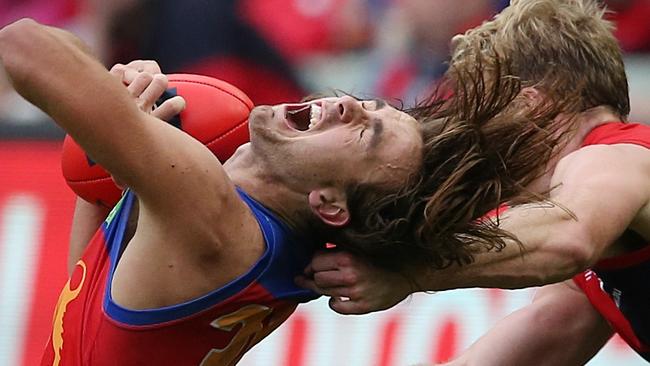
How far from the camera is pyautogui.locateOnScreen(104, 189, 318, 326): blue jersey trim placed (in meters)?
2.72

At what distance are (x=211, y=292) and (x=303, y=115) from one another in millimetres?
473

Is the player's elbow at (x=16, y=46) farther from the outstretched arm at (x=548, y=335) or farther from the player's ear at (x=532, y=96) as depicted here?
the outstretched arm at (x=548, y=335)

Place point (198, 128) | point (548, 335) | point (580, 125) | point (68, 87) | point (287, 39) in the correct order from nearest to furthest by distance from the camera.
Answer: point (68, 87)
point (198, 128)
point (580, 125)
point (548, 335)
point (287, 39)

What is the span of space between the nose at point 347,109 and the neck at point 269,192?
19 centimetres

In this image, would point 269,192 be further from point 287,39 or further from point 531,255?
point 287,39

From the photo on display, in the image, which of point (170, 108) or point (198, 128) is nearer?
point (170, 108)

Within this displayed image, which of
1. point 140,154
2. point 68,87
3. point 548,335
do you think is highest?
point 68,87

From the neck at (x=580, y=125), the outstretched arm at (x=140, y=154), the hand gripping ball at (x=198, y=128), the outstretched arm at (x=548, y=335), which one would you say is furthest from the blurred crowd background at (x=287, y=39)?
the outstretched arm at (x=140, y=154)

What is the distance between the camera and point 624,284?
12.1 feet

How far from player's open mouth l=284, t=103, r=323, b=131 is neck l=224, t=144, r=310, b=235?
118mm

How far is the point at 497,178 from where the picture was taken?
2.99 m

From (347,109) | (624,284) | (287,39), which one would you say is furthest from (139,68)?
(287,39)

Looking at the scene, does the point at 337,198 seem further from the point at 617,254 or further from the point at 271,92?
the point at 271,92

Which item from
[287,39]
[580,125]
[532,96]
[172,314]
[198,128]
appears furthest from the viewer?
[287,39]
